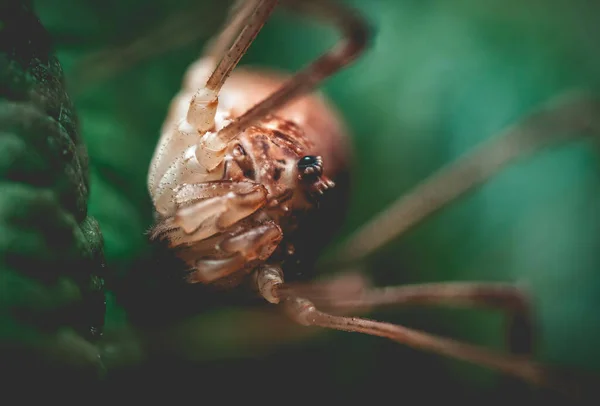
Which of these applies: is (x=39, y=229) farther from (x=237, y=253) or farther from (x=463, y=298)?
(x=463, y=298)

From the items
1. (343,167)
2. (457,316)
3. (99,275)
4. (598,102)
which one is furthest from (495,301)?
(99,275)

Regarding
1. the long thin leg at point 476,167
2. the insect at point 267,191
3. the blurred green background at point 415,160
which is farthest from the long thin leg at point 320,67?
the long thin leg at point 476,167

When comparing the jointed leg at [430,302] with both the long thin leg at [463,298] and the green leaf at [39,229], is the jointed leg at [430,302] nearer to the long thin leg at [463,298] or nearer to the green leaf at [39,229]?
the long thin leg at [463,298]

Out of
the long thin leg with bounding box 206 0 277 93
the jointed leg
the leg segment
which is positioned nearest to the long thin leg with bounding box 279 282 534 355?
the jointed leg

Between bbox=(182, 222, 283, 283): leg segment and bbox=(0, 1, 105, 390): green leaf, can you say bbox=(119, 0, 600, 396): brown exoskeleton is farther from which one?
bbox=(0, 1, 105, 390): green leaf

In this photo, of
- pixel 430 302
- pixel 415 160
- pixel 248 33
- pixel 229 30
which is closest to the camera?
pixel 248 33

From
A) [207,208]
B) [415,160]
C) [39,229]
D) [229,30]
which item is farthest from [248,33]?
[415,160]

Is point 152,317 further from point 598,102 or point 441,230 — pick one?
point 598,102
